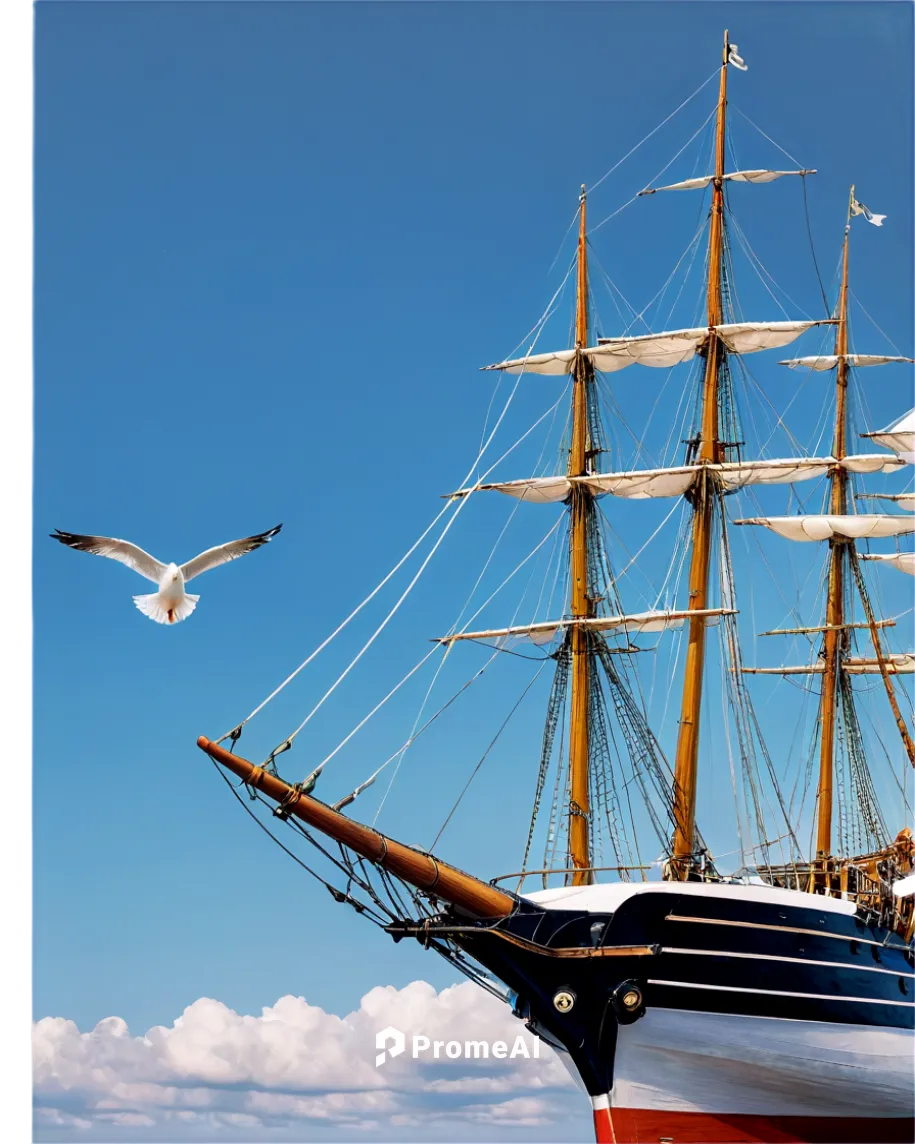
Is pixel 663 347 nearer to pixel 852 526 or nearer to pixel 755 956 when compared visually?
pixel 852 526

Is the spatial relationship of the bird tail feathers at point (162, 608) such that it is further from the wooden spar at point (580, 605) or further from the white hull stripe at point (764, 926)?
the white hull stripe at point (764, 926)

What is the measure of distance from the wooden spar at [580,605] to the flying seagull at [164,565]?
669 centimetres

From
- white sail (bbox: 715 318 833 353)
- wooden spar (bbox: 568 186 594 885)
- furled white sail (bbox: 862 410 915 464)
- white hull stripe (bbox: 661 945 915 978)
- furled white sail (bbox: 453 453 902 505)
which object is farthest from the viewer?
furled white sail (bbox: 862 410 915 464)

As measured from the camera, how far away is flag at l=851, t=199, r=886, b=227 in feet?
104

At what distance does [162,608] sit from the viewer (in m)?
24.4

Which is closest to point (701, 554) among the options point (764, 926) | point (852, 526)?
point (852, 526)

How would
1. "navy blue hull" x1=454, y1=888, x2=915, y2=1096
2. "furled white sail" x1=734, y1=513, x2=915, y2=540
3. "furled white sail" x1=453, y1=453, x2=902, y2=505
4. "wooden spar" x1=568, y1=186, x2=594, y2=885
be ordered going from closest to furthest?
"navy blue hull" x1=454, y1=888, x2=915, y2=1096, "wooden spar" x1=568, y1=186, x2=594, y2=885, "furled white sail" x1=453, y1=453, x2=902, y2=505, "furled white sail" x1=734, y1=513, x2=915, y2=540

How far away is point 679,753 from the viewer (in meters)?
29.7

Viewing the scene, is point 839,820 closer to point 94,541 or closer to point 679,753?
point 679,753

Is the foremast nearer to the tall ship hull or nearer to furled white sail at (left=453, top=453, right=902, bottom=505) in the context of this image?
furled white sail at (left=453, top=453, right=902, bottom=505)

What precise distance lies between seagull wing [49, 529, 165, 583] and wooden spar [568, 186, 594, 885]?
734 centimetres

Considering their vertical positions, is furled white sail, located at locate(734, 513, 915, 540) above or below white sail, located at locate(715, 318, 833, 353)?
below

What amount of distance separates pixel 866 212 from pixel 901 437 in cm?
434

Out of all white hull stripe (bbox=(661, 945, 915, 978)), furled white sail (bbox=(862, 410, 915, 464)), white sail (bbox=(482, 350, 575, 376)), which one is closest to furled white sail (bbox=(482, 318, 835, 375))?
white sail (bbox=(482, 350, 575, 376))
